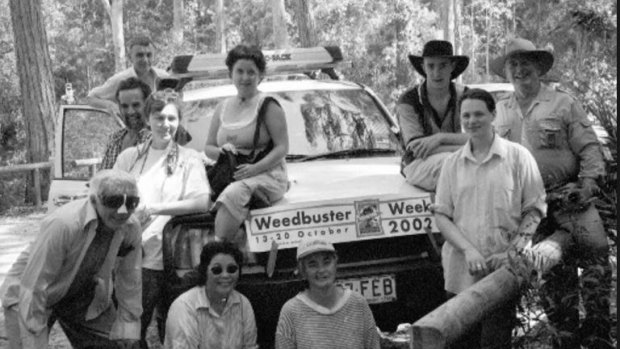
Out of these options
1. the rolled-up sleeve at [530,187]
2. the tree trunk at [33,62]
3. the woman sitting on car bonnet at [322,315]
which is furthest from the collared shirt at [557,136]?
the tree trunk at [33,62]

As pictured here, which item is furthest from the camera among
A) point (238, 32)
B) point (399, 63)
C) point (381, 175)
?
point (238, 32)

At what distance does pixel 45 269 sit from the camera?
4.88m

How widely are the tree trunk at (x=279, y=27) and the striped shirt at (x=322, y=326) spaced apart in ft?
69.5

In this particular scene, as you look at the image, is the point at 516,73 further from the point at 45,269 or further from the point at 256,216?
the point at 45,269

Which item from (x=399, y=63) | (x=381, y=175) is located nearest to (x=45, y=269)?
(x=381, y=175)

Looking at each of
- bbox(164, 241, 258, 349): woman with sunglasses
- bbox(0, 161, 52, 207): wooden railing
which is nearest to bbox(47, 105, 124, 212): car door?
bbox(164, 241, 258, 349): woman with sunglasses

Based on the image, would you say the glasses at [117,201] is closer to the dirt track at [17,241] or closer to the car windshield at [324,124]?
the car windshield at [324,124]

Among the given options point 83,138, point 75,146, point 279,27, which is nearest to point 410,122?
point 75,146

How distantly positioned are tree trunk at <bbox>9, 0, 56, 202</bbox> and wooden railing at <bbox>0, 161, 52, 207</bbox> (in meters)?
0.78

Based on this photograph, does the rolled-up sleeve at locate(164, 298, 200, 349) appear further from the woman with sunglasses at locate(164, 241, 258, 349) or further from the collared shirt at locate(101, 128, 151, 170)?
the collared shirt at locate(101, 128, 151, 170)

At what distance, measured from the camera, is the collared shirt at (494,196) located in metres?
4.84

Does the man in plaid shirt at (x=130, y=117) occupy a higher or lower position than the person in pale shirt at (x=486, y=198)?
higher

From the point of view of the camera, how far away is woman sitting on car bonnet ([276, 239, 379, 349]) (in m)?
5.06

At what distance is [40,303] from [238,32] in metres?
49.0
